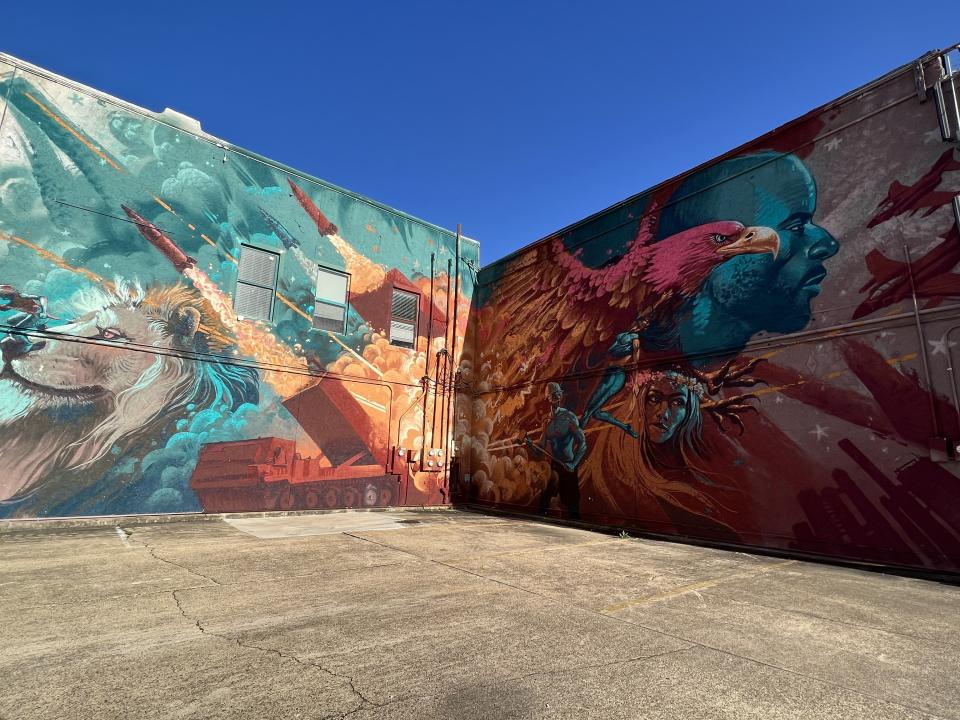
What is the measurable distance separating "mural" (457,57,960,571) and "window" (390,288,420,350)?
4.30 meters

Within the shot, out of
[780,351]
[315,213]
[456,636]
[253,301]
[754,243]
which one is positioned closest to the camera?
[456,636]

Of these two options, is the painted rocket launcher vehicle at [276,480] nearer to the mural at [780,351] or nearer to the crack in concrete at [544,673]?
the mural at [780,351]

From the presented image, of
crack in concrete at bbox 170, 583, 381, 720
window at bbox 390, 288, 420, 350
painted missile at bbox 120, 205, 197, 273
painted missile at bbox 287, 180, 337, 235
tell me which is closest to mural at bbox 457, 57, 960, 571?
window at bbox 390, 288, 420, 350

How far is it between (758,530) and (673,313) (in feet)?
14.1

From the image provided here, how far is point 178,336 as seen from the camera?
1034 centimetres

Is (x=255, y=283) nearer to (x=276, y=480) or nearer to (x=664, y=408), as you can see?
(x=276, y=480)

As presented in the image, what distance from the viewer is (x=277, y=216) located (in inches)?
476

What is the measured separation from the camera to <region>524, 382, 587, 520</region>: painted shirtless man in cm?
1128

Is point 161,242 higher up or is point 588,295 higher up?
point 161,242

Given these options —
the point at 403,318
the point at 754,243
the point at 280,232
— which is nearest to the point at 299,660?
the point at 754,243

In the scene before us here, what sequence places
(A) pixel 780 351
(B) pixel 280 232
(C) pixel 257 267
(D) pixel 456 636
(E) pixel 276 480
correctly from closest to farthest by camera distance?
(D) pixel 456 636 → (A) pixel 780 351 → (E) pixel 276 480 → (C) pixel 257 267 → (B) pixel 280 232

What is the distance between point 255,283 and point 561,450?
848 cm

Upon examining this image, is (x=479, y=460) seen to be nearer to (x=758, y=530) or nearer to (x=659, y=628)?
(x=758, y=530)

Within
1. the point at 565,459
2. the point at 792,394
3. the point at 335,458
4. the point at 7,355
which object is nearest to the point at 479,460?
the point at 565,459
